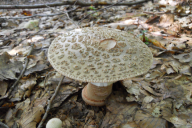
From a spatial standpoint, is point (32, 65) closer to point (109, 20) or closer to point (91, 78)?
point (91, 78)

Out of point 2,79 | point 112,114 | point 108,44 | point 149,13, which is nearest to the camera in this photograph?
point 108,44

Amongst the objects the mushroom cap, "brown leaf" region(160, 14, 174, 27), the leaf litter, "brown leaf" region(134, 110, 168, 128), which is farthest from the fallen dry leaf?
"brown leaf" region(160, 14, 174, 27)

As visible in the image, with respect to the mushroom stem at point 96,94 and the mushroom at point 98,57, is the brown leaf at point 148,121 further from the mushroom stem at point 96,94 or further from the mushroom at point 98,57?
the mushroom at point 98,57

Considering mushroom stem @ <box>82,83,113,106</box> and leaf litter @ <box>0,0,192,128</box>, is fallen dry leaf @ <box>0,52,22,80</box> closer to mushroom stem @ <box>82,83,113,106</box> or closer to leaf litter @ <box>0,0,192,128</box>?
leaf litter @ <box>0,0,192,128</box>

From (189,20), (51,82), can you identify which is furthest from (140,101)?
(189,20)

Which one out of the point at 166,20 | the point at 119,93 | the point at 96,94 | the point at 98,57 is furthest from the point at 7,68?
the point at 166,20

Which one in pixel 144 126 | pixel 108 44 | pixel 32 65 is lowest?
pixel 144 126

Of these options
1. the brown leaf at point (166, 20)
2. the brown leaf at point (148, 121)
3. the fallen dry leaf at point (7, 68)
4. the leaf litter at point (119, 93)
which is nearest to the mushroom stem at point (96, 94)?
the leaf litter at point (119, 93)

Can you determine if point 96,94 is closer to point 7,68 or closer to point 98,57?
point 98,57

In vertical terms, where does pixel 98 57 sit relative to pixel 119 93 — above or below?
above
